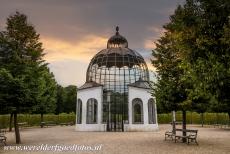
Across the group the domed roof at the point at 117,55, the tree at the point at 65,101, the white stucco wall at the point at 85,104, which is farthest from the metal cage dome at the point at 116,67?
the tree at the point at 65,101

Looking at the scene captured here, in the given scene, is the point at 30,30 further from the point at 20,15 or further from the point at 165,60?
the point at 165,60

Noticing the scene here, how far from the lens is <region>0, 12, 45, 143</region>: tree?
868 inches

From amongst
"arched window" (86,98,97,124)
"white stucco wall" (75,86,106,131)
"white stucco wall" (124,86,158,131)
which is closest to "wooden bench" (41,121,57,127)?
"arched window" (86,98,97,124)

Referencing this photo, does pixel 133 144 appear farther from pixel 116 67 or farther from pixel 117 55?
pixel 117 55

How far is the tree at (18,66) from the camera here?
72.3 feet

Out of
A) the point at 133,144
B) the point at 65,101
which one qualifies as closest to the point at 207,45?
the point at 133,144

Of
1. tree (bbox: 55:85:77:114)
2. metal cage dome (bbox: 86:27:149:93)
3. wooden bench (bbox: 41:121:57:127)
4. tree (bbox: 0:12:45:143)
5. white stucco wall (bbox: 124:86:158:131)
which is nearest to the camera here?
tree (bbox: 0:12:45:143)

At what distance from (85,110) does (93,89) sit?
9.07ft

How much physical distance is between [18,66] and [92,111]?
19181 millimetres

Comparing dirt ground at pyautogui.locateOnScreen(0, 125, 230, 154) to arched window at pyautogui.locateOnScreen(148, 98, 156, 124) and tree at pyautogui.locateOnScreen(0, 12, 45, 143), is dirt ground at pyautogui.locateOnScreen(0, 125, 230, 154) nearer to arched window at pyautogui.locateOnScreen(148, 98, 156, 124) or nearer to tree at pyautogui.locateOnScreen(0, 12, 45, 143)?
tree at pyautogui.locateOnScreen(0, 12, 45, 143)

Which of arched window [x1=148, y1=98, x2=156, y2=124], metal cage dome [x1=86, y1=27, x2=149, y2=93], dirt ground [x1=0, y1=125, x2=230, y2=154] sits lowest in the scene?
dirt ground [x1=0, y1=125, x2=230, y2=154]

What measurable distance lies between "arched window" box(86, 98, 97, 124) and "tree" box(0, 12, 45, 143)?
15.4 metres

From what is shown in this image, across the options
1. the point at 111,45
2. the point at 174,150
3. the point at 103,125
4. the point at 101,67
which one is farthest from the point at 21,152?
the point at 111,45

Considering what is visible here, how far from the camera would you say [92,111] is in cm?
4162
